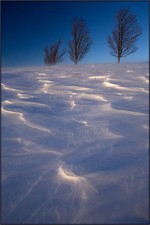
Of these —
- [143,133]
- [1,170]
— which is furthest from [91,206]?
[143,133]

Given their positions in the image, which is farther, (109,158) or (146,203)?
(109,158)

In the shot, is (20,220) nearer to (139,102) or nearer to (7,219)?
(7,219)

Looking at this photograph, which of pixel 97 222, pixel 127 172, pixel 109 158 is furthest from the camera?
pixel 109 158

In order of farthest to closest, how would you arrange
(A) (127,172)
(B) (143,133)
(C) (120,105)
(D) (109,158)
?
(C) (120,105) < (B) (143,133) < (D) (109,158) < (A) (127,172)

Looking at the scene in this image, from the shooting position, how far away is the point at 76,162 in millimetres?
1039

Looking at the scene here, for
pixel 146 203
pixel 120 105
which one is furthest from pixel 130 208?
pixel 120 105

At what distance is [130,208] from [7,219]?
0.58m

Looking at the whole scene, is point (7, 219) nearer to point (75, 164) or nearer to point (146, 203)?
point (75, 164)

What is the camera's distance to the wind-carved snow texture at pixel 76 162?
2.62 feet

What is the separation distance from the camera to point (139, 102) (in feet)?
5.86

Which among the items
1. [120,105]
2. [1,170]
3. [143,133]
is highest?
[120,105]

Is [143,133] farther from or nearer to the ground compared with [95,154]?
farther from the ground

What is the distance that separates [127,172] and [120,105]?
930 mm

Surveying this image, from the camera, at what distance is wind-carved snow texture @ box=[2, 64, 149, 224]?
800mm
